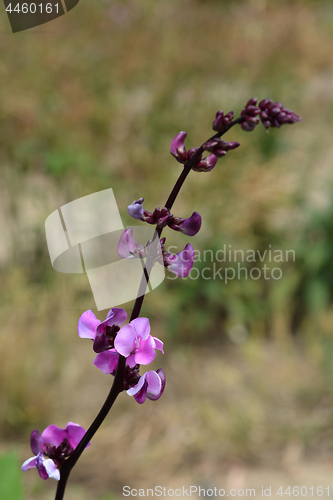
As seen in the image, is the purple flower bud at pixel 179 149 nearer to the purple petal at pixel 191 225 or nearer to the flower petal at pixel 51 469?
the purple petal at pixel 191 225

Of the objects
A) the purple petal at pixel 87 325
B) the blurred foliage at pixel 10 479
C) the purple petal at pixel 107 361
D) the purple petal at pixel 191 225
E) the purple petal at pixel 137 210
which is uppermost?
the purple petal at pixel 137 210

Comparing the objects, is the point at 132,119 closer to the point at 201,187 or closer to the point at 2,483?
the point at 201,187

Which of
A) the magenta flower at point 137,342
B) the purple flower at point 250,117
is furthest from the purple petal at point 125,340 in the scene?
the purple flower at point 250,117

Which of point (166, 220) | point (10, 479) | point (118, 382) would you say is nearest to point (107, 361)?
point (118, 382)

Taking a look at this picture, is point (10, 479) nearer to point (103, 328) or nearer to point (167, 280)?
point (103, 328)

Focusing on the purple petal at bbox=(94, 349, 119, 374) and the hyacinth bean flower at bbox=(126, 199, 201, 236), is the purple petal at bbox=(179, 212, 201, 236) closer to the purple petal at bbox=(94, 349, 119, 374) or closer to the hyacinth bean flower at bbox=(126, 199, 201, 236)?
the hyacinth bean flower at bbox=(126, 199, 201, 236)

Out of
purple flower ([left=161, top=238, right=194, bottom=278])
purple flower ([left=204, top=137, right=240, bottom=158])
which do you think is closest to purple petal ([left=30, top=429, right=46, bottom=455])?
purple flower ([left=161, top=238, right=194, bottom=278])

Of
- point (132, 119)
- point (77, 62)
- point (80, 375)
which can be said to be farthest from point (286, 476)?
point (77, 62)
